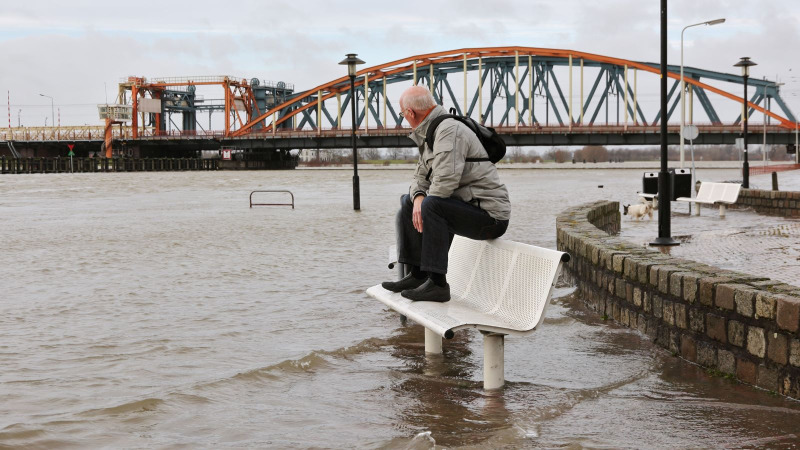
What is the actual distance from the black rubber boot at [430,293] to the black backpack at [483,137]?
31.6 inches

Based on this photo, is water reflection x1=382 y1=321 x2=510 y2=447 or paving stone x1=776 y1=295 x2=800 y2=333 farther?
paving stone x1=776 y1=295 x2=800 y2=333

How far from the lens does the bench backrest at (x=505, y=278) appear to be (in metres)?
4.95

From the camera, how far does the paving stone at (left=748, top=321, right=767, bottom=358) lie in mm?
5043

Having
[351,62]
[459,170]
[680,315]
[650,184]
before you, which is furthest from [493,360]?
[351,62]

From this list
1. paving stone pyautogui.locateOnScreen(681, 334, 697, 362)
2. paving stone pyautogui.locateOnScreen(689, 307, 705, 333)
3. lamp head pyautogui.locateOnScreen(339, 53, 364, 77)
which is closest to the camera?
paving stone pyautogui.locateOnScreen(689, 307, 705, 333)

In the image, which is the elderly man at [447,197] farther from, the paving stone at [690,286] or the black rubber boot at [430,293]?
the paving stone at [690,286]

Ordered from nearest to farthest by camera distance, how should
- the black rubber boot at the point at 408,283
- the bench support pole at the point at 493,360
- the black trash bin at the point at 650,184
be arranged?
the bench support pole at the point at 493,360 < the black rubber boot at the point at 408,283 < the black trash bin at the point at 650,184

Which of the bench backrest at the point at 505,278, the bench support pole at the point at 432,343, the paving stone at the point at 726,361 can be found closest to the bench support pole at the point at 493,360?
the bench backrest at the point at 505,278

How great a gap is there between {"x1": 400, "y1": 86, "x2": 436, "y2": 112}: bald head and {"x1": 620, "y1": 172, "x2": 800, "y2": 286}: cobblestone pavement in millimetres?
4573

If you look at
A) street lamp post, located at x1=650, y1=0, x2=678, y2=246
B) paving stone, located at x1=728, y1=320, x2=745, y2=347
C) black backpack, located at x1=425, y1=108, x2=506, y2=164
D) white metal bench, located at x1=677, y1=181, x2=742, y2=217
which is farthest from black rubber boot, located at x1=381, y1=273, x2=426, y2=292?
white metal bench, located at x1=677, y1=181, x2=742, y2=217

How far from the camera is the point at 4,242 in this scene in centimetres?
1631

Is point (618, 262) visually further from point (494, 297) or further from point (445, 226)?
point (445, 226)

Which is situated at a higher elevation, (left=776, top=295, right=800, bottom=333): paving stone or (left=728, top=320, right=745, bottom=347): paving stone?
(left=776, top=295, right=800, bottom=333): paving stone

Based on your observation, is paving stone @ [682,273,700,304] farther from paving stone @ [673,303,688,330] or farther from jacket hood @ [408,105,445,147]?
jacket hood @ [408,105,445,147]
